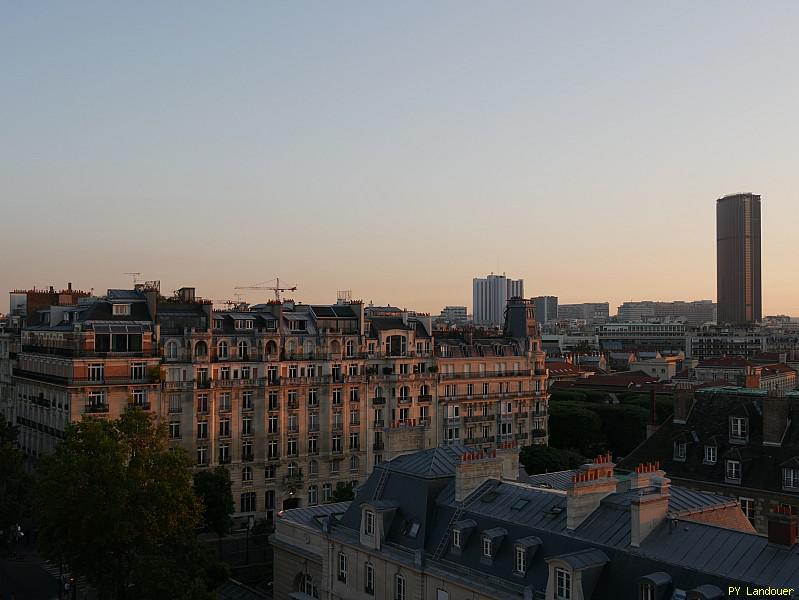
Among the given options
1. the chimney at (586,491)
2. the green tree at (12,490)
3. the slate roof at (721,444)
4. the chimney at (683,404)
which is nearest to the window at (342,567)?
the chimney at (586,491)

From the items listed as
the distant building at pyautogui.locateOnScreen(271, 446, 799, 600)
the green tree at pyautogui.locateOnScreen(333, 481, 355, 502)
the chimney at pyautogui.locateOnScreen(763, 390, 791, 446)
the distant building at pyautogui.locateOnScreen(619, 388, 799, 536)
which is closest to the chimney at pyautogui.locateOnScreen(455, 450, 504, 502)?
the distant building at pyautogui.locateOnScreen(271, 446, 799, 600)

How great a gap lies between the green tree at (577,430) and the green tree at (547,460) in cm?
2816

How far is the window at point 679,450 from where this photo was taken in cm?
6419

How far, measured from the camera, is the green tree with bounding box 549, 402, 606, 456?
124125 millimetres

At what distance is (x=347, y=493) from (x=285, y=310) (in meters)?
23.9

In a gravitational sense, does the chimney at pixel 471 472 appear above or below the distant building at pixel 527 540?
above

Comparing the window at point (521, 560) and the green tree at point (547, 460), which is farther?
the green tree at point (547, 460)

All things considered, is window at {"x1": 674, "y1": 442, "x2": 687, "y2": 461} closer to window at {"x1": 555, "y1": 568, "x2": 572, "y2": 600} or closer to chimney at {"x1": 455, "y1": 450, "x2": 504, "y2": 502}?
chimney at {"x1": 455, "y1": 450, "x2": 504, "y2": 502}

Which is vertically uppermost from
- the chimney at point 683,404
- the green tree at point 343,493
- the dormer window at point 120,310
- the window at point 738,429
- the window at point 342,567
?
the dormer window at point 120,310

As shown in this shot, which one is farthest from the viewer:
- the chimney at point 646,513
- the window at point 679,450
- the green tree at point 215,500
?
the green tree at point 215,500

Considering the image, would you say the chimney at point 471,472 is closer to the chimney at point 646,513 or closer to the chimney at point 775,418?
the chimney at point 646,513

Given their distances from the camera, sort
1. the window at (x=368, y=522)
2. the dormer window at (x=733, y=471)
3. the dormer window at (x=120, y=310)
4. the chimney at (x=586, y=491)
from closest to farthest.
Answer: the chimney at (x=586, y=491) → the window at (x=368, y=522) → the dormer window at (x=733, y=471) → the dormer window at (x=120, y=310)

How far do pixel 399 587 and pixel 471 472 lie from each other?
21.2 ft

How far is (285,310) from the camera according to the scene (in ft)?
329
